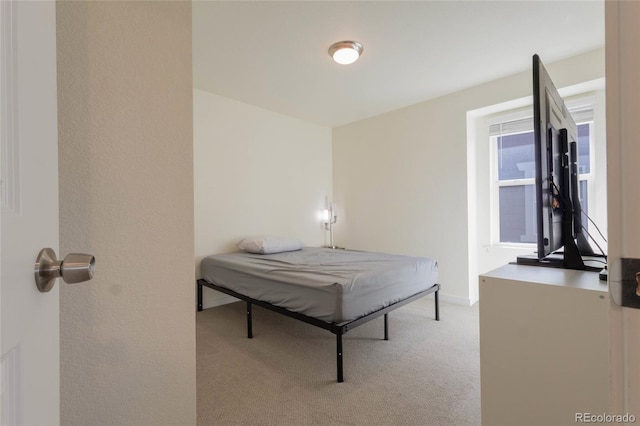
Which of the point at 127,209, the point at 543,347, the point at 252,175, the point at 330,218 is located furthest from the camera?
the point at 330,218

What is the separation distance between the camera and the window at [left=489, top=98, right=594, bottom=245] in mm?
3223

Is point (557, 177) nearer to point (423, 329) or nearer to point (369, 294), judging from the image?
point (369, 294)

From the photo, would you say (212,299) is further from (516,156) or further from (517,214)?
(516,156)

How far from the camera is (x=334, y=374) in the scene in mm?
1957

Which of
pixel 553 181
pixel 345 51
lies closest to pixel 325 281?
pixel 553 181

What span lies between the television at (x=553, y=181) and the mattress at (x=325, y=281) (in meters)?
1.01

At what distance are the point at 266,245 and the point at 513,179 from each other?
2997mm

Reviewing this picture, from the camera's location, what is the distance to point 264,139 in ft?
12.9

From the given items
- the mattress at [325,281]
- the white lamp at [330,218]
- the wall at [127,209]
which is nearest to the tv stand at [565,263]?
the mattress at [325,281]

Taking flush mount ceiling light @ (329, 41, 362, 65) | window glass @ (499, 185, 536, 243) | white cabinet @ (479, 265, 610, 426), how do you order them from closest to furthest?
white cabinet @ (479, 265, 610, 426) → flush mount ceiling light @ (329, 41, 362, 65) → window glass @ (499, 185, 536, 243)

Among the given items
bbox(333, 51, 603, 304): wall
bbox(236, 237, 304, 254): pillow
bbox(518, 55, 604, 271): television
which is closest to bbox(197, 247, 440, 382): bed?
bbox(236, 237, 304, 254): pillow

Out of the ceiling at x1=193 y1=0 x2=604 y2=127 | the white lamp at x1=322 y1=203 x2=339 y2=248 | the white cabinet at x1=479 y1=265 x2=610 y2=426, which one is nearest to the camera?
the white cabinet at x1=479 y1=265 x2=610 y2=426

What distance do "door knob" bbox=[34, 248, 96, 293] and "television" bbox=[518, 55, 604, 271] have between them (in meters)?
1.36

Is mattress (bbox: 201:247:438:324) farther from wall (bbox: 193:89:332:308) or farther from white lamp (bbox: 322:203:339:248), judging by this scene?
white lamp (bbox: 322:203:339:248)
